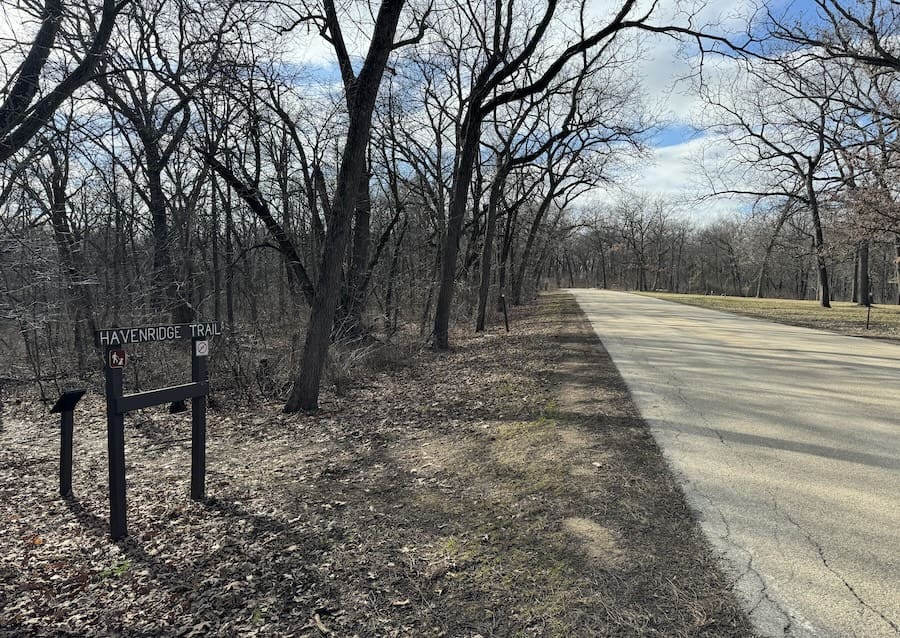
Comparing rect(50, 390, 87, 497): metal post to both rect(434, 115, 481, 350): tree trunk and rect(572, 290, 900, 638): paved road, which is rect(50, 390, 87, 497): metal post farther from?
rect(434, 115, 481, 350): tree trunk

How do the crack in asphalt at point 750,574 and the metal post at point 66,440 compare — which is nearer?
the crack in asphalt at point 750,574

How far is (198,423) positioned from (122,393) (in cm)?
93

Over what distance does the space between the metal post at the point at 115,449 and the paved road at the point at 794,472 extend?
417 centimetres

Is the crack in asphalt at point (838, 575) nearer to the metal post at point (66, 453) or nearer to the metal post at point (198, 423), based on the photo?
the metal post at point (198, 423)

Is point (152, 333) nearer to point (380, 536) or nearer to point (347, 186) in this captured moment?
point (380, 536)

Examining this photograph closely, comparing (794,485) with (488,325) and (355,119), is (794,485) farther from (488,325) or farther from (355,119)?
(488,325)

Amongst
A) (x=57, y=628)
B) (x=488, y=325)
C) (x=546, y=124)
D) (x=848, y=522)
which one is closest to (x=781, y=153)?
(x=546, y=124)

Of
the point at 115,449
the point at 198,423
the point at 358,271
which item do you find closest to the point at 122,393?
the point at 115,449

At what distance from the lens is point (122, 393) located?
390 cm

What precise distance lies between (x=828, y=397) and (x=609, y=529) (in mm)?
5143

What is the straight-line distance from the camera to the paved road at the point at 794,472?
2789 mm

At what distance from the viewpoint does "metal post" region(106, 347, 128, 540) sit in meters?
3.85

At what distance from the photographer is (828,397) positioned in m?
6.98

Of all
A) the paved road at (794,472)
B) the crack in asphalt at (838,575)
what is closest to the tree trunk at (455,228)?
the paved road at (794,472)
